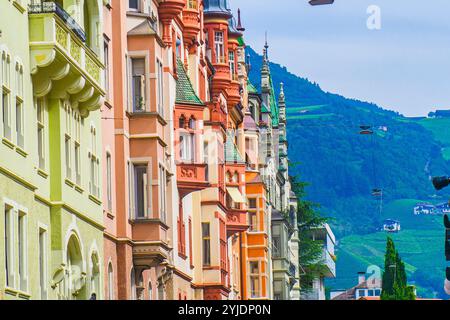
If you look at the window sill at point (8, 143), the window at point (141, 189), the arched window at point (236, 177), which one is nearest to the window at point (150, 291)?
the window at point (141, 189)

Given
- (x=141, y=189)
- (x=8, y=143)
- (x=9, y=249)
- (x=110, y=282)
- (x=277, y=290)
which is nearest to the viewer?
(x=8, y=143)

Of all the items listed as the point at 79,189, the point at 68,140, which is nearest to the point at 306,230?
the point at 79,189

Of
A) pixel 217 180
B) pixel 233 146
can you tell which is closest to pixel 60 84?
pixel 217 180

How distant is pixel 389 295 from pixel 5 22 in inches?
4266

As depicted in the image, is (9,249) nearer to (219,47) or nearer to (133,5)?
(133,5)

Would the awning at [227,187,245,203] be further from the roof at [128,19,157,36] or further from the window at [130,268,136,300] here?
the window at [130,268,136,300]

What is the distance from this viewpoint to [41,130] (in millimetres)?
49938

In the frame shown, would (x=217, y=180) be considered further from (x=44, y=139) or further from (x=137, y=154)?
(x=44, y=139)

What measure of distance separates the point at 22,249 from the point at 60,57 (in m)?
5.11
